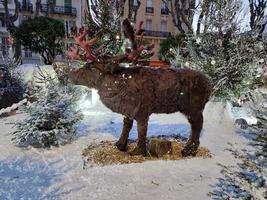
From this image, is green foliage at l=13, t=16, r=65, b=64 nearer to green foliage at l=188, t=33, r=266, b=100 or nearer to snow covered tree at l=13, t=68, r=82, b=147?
green foliage at l=188, t=33, r=266, b=100

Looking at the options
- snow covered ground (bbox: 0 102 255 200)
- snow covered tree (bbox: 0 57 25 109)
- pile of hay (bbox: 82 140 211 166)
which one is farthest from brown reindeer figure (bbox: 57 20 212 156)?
snow covered tree (bbox: 0 57 25 109)

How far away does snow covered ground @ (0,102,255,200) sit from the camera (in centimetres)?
427

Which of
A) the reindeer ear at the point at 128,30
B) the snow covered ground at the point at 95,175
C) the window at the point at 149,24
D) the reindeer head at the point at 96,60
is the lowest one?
the snow covered ground at the point at 95,175

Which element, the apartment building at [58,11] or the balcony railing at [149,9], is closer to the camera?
the apartment building at [58,11]

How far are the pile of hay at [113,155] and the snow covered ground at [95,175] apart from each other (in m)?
0.16

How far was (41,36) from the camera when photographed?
60.0 ft

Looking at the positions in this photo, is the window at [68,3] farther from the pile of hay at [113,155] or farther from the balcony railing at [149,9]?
the pile of hay at [113,155]

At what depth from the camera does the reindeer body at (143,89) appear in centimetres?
546

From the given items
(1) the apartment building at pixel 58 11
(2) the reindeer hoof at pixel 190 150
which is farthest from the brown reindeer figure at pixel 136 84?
(1) the apartment building at pixel 58 11

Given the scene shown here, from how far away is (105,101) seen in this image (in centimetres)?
558

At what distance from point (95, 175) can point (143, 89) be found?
1.57 metres

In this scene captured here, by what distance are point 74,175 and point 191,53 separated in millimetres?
7959

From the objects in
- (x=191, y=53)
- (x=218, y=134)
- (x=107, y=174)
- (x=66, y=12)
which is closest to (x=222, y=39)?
(x=191, y=53)

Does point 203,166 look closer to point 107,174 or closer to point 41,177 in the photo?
point 107,174
